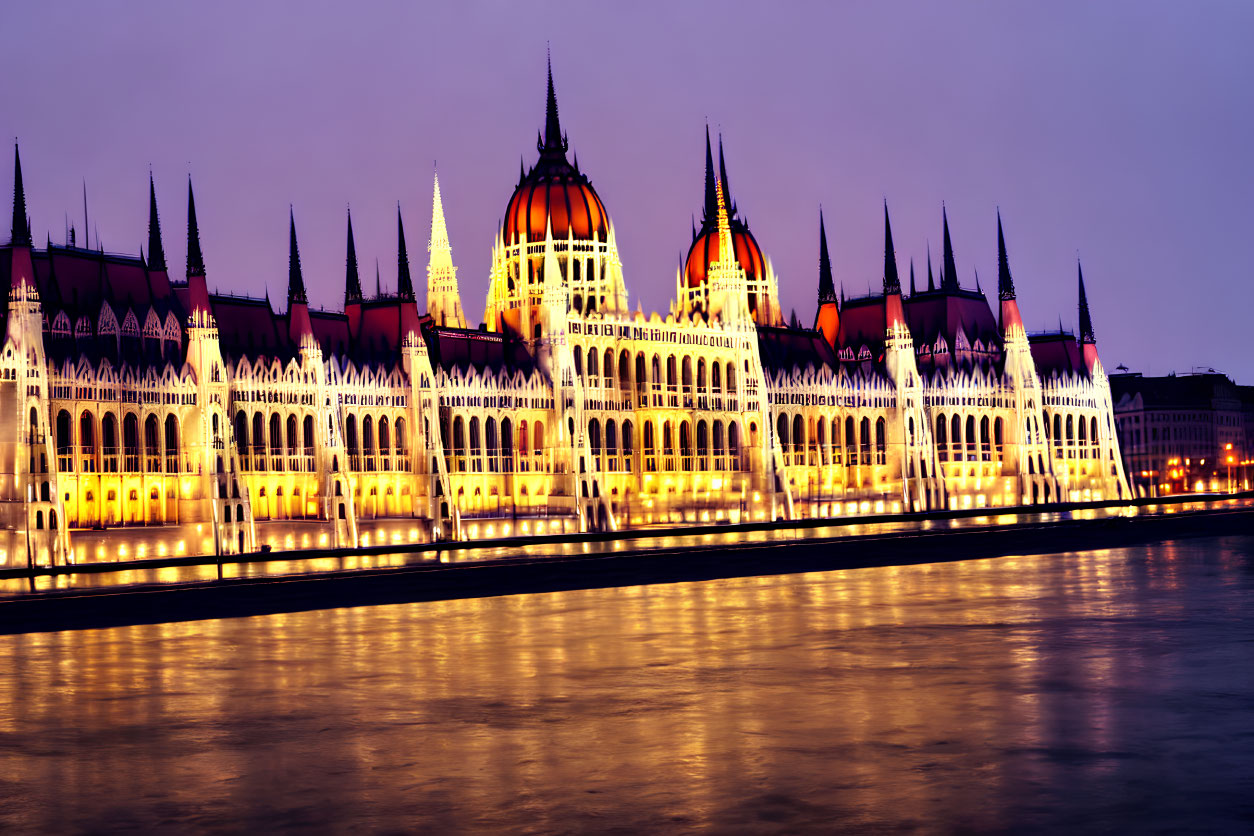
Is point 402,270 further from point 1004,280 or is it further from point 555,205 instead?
point 1004,280

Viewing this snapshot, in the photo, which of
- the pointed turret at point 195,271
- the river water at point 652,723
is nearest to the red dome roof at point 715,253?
the pointed turret at point 195,271

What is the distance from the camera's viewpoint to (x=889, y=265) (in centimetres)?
14138

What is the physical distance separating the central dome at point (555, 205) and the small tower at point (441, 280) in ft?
14.6

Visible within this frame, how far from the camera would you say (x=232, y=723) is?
21.5 metres

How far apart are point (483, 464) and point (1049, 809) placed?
89.8 m

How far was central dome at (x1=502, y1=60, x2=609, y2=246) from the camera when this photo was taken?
119 meters

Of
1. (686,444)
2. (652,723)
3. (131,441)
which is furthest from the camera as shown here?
(686,444)

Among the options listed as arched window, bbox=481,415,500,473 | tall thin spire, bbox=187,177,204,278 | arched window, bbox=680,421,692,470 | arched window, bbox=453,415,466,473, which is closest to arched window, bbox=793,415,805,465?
arched window, bbox=680,421,692,470

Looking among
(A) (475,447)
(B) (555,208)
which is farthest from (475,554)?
(B) (555,208)

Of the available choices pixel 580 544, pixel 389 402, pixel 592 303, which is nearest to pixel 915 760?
pixel 580 544

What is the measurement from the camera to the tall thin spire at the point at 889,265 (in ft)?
458

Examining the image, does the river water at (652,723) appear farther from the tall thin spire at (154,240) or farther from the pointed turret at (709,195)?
the pointed turret at (709,195)

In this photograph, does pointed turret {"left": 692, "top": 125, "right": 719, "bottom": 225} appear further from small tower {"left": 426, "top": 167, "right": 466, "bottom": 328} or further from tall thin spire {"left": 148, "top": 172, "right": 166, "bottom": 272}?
tall thin spire {"left": 148, "top": 172, "right": 166, "bottom": 272}

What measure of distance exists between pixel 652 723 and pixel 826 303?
5097 inches
